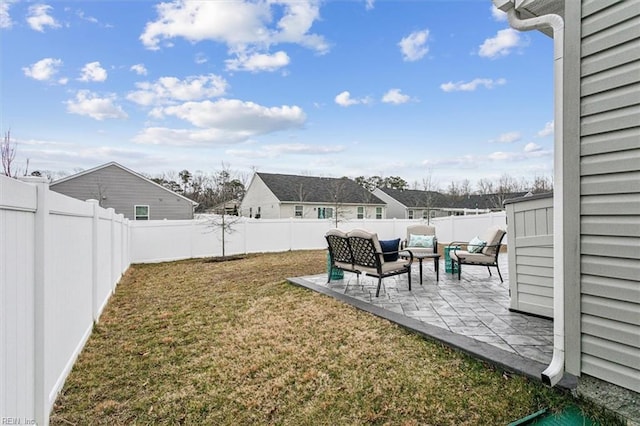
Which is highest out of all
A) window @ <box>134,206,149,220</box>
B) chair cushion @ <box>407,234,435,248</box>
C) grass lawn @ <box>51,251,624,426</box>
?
window @ <box>134,206,149,220</box>

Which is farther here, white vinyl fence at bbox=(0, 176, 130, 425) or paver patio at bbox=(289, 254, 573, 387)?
paver patio at bbox=(289, 254, 573, 387)

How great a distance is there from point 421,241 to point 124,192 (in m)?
16.3

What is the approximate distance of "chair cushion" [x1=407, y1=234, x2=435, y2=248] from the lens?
783cm

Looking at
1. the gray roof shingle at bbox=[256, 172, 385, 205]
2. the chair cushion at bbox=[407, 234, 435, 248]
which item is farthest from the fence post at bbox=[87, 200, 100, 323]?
the gray roof shingle at bbox=[256, 172, 385, 205]

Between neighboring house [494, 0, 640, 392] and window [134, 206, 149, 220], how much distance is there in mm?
19426

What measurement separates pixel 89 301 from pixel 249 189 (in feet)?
71.9

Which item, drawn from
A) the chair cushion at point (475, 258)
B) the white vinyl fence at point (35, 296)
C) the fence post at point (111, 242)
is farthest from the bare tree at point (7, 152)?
the chair cushion at point (475, 258)

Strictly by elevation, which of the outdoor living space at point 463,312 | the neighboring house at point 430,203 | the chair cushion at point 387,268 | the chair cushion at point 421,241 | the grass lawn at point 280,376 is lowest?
the grass lawn at point 280,376

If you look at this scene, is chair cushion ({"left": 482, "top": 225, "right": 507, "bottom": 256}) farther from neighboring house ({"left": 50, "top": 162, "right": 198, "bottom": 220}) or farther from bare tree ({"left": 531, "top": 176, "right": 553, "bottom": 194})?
bare tree ({"left": 531, "top": 176, "right": 553, "bottom": 194})

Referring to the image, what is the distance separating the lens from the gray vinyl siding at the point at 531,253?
143 inches

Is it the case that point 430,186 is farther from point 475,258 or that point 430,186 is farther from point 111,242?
point 111,242

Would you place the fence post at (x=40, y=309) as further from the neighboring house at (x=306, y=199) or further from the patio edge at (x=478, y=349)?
the neighboring house at (x=306, y=199)

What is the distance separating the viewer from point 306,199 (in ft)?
75.5

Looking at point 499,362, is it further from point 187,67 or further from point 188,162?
point 188,162
